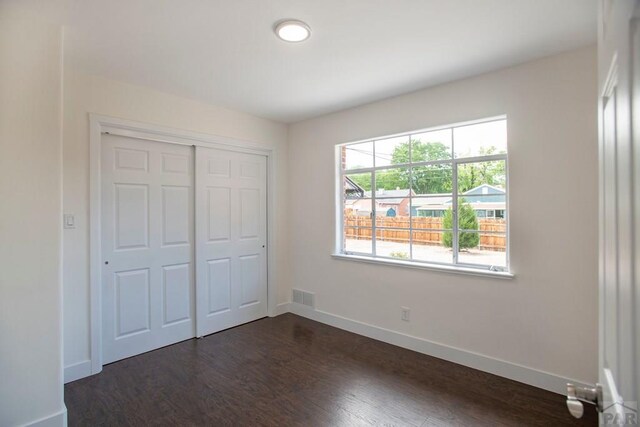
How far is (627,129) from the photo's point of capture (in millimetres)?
576

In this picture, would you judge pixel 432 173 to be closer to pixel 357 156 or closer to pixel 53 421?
pixel 357 156

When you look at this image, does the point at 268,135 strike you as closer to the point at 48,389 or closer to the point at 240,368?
the point at 240,368

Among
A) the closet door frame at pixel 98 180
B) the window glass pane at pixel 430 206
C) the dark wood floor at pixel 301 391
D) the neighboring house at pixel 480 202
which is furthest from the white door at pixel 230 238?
the neighboring house at pixel 480 202

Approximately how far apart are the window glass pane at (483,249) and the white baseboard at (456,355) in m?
0.82

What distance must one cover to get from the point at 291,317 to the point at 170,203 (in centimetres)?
210

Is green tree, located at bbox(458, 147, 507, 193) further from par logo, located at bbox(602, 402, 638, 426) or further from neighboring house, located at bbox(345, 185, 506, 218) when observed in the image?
par logo, located at bbox(602, 402, 638, 426)

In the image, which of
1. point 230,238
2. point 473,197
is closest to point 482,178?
point 473,197

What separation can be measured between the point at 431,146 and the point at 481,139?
0.47 meters

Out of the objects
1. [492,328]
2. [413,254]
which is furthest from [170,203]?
[492,328]

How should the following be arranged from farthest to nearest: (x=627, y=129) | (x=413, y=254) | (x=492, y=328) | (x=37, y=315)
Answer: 1. (x=413, y=254)
2. (x=492, y=328)
3. (x=37, y=315)
4. (x=627, y=129)

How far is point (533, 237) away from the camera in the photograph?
2.52 meters

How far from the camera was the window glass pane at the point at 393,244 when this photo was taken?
133 inches

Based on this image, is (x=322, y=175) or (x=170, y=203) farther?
(x=322, y=175)

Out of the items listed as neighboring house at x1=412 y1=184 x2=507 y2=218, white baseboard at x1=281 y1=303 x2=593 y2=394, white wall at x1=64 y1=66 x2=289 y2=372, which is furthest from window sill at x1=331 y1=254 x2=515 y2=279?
white wall at x1=64 y1=66 x2=289 y2=372
